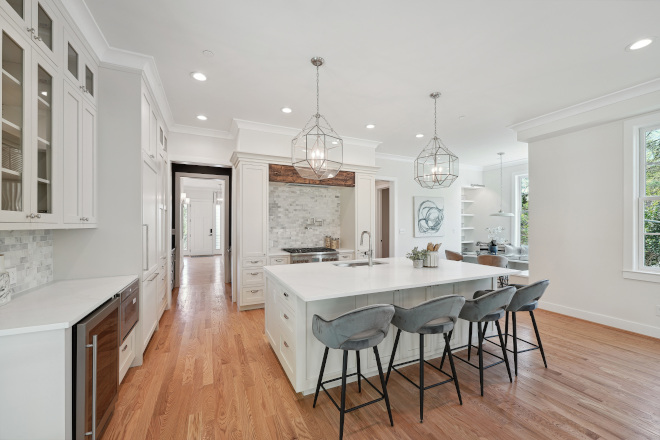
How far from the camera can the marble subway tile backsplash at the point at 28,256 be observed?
1.82m

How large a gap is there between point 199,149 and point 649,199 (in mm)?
6272

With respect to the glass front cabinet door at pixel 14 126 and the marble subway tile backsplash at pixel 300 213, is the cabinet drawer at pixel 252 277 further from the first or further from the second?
the glass front cabinet door at pixel 14 126

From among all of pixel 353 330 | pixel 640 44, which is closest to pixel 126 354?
pixel 353 330

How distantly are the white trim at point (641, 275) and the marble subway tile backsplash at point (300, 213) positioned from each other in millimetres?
4130

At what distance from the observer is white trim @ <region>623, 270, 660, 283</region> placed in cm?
327

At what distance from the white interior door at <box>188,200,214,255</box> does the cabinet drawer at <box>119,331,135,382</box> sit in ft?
29.4

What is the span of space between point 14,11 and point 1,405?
1965mm

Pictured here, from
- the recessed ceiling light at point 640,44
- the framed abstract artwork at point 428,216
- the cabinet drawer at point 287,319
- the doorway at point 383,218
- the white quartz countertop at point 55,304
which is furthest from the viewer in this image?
the doorway at point 383,218

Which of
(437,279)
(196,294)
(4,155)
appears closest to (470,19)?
(437,279)

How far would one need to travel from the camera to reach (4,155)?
141 cm

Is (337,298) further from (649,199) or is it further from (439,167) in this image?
(649,199)

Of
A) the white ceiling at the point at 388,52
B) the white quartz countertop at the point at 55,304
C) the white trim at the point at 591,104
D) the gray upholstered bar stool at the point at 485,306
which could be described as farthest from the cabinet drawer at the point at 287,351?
the white trim at the point at 591,104

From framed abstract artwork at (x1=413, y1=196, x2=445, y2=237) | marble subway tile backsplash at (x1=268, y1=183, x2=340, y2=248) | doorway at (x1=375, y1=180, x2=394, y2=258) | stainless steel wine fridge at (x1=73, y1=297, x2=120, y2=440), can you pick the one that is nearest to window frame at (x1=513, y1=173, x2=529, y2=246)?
framed abstract artwork at (x1=413, y1=196, x2=445, y2=237)

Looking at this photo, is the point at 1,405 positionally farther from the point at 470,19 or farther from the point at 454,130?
the point at 454,130
